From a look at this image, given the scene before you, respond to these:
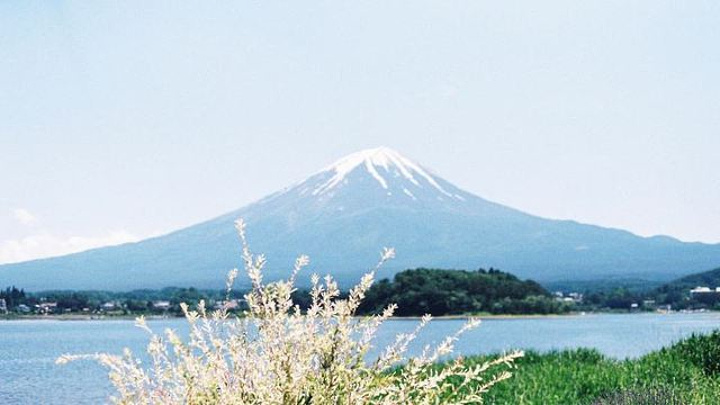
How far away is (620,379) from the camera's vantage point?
48.6ft

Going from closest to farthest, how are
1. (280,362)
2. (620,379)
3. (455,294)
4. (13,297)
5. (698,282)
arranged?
(280,362) → (620,379) → (455,294) → (13,297) → (698,282)

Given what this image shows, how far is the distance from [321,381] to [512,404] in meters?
9.46

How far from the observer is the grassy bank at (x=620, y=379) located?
1258 centimetres

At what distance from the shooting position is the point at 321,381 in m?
4.85

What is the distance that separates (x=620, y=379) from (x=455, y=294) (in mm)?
71571

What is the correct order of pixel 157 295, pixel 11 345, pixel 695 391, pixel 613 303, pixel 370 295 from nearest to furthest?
pixel 695 391, pixel 370 295, pixel 11 345, pixel 613 303, pixel 157 295

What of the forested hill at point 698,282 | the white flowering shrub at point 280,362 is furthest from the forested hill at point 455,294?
the white flowering shrub at point 280,362

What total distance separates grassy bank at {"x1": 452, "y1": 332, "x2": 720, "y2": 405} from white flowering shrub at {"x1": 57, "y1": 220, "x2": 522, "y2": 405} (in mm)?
7312

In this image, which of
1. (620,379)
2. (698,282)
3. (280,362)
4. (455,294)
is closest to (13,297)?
(455,294)

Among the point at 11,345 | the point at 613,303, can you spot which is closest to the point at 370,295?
the point at 11,345

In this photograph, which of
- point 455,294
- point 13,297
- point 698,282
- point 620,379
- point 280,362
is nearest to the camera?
point 280,362

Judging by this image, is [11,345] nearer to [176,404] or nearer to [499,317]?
[499,317]

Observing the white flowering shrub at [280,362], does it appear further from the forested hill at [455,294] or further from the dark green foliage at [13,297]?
the dark green foliage at [13,297]

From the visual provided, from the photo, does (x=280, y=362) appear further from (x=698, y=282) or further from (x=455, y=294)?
(x=698, y=282)
